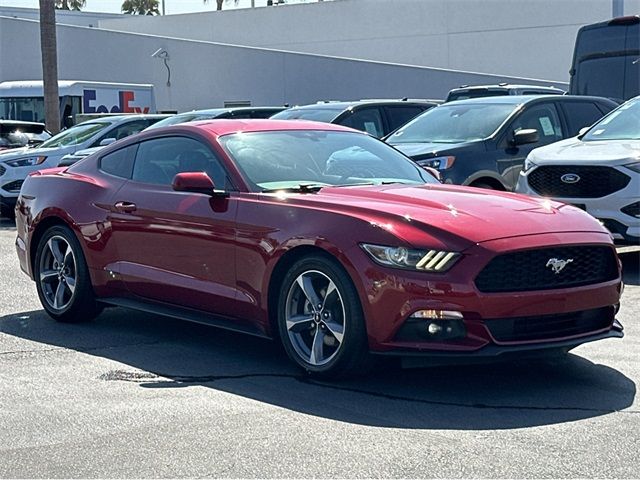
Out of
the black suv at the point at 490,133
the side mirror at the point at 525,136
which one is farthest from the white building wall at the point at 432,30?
the side mirror at the point at 525,136

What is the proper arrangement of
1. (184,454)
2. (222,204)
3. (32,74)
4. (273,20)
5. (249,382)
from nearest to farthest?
(184,454), (249,382), (222,204), (32,74), (273,20)

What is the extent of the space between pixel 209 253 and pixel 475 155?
541 cm

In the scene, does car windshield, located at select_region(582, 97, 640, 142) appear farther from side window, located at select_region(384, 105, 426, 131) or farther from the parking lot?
side window, located at select_region(384, 105, 426, 131)

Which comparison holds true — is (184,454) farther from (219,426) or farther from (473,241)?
(473,241)

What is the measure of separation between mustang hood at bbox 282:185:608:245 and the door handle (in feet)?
4.98

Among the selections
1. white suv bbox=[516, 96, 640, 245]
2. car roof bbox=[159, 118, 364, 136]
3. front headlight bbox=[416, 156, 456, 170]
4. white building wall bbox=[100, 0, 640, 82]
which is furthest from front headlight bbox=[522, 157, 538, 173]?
white building wall bbox=[100, 0, 640, 82]

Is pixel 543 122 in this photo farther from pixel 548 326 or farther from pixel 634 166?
pixel 548 326

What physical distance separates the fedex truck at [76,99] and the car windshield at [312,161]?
72.3 feet

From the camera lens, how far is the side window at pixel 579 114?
13.1 meters

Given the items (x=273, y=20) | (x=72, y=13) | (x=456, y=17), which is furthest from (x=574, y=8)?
(x=72, y=13)

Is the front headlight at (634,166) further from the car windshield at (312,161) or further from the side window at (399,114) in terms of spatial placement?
the side window at (399,114)

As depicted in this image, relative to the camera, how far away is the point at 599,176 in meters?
10.2

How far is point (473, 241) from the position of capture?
19.2 feet

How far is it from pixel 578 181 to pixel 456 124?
252cm
